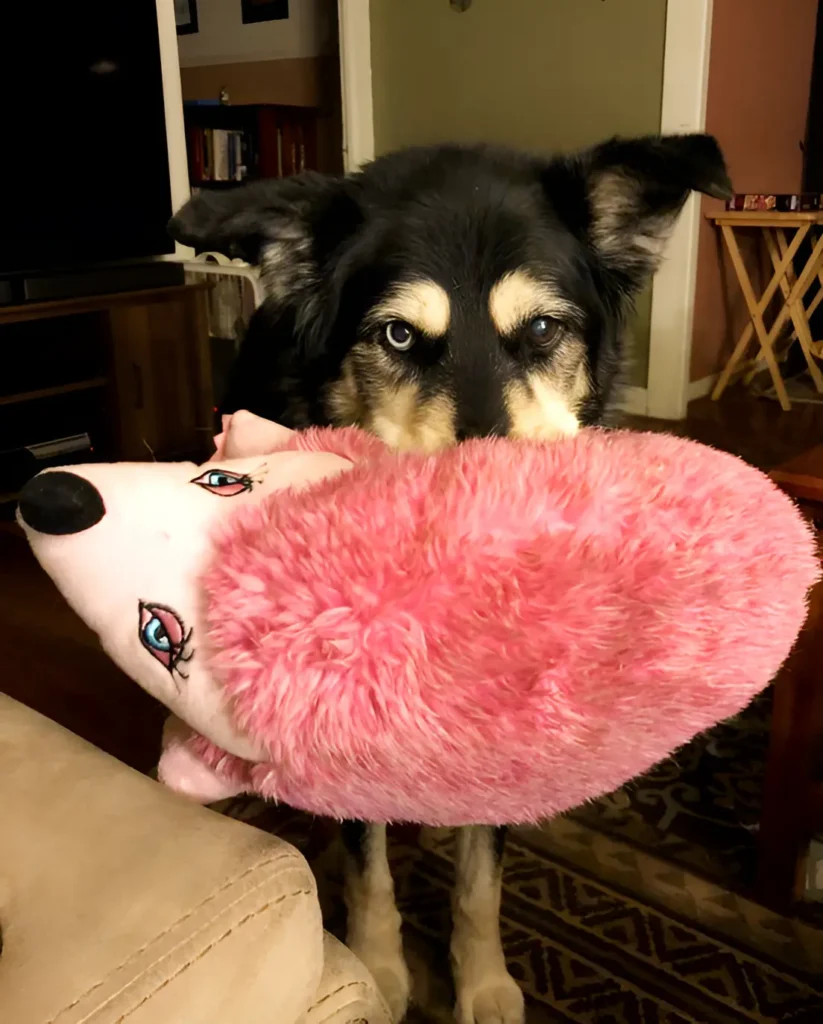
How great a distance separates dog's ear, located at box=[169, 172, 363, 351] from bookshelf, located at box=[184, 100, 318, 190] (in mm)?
3735

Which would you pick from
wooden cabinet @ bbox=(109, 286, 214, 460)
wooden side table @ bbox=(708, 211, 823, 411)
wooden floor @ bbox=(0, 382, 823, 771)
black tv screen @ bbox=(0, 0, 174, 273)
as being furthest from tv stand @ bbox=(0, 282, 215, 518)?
wooden side table @ bbox=(708, 211, 823, 411)

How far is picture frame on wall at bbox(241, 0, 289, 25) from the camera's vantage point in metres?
4.95

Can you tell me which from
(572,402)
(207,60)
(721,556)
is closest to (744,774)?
(572,402)

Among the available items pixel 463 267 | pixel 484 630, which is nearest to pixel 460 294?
pixel 463 267

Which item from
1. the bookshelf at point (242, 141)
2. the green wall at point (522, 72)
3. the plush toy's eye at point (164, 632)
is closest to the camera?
the plush toy's eye at point (164, 632)

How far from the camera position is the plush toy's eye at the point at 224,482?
618 mm

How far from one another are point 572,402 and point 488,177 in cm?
34

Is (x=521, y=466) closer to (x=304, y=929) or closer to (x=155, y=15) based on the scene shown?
(x=304, y=929)

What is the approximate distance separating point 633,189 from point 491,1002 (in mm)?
1080

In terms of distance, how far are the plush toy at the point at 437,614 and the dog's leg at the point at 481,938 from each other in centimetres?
55

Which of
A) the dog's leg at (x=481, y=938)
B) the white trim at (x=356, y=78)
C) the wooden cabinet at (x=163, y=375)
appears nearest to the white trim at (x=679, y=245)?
the white trim at (x=356, y=78)

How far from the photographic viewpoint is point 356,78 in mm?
4301

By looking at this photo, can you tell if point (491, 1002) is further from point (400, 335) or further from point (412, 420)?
point (400, 335)

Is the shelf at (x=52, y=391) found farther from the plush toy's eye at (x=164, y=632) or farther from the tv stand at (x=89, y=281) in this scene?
the plush toy's eye at (x=164, y=632)
